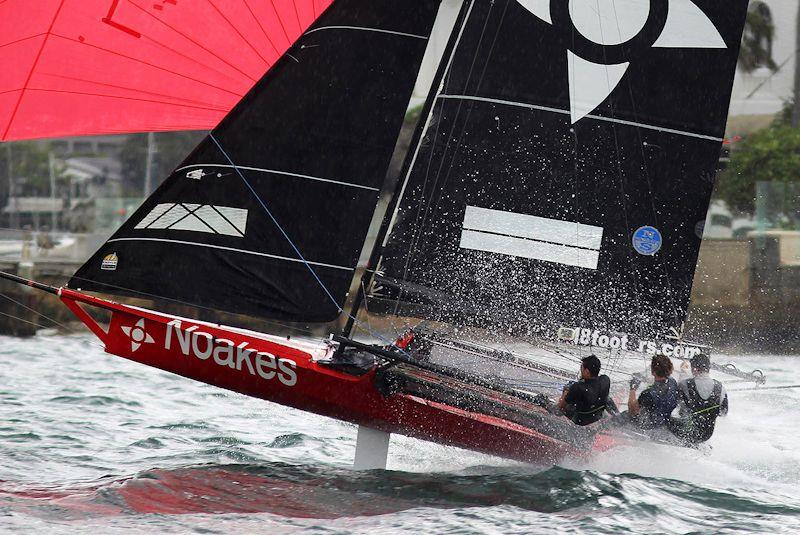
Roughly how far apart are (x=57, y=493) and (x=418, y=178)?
3079mm

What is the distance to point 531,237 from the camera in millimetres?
7625

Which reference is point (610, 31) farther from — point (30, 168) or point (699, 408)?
point (30, 168)

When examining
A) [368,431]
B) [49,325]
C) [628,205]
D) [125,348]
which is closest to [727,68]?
[628,205]

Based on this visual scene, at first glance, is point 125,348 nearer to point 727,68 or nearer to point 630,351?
point 630,351

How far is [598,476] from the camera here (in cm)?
740

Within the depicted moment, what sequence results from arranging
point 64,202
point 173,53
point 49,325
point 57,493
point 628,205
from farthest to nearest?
point 64,202, point 49,325, point 628,205, point 173,53, point 57,493

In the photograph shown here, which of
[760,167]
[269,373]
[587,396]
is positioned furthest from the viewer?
[760,167]

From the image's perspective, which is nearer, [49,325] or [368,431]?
[368,431]

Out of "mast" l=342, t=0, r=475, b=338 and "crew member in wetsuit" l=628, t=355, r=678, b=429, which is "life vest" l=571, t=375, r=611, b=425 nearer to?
A: "crew member in wetsuit" l=628, t=355, r=678, b=429

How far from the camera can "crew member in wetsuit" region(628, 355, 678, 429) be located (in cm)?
757

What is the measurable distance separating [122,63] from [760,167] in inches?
683

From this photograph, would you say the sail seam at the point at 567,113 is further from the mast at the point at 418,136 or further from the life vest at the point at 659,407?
the life vest at the point at 659,407

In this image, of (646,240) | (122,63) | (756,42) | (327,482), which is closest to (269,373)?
(327,482)

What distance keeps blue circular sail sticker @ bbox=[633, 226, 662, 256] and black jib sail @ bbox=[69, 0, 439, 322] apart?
184 centimetres
